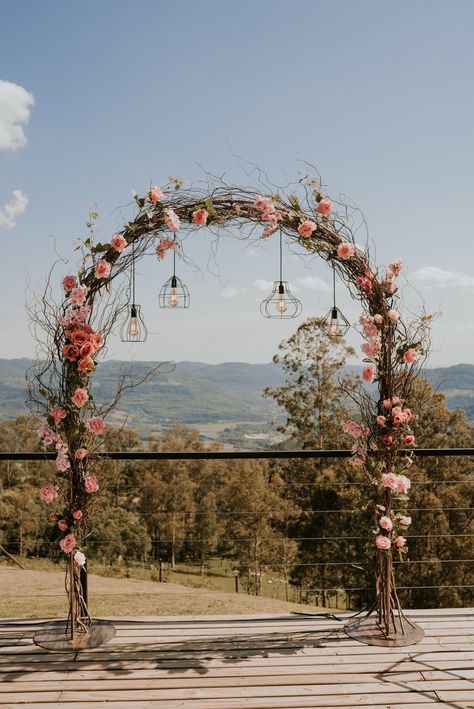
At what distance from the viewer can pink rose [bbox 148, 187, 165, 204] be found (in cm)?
305

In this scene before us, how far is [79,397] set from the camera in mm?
2895

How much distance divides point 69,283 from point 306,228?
1.23 metres

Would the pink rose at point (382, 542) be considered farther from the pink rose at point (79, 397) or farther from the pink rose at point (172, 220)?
the pink rose at point (172, 220)

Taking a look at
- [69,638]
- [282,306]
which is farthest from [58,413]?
[282,306]

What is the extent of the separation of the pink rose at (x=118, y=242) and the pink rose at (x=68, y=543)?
1428 mm

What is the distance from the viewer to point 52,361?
117 inches

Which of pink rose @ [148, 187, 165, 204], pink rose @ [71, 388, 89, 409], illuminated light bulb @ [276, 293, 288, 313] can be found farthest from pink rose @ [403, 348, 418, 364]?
pink rose @ [71, 388, 89, 409]

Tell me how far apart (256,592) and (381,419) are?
50.2 feet

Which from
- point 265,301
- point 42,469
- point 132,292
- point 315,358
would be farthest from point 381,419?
point 315,358

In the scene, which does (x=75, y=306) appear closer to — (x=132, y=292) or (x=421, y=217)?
(x=132, y=292)

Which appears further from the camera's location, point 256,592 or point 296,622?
point 256,592

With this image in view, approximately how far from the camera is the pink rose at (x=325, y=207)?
3.11 meters

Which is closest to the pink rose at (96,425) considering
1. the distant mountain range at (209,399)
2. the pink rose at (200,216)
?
the pink rose at (200,216)

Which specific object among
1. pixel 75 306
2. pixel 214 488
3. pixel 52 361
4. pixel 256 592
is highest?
pixel 75 306
